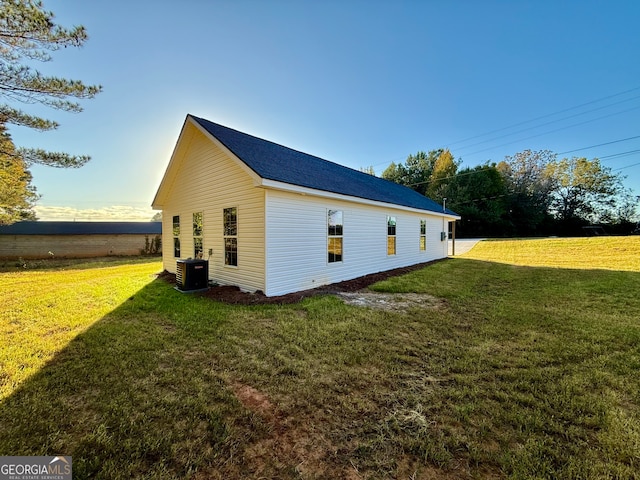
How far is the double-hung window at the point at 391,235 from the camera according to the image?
11039 mm

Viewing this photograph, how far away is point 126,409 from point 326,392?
1878 mm

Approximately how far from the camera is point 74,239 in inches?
853

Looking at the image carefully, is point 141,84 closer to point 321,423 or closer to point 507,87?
point 321,423

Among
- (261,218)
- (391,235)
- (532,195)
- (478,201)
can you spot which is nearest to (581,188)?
(532,195)

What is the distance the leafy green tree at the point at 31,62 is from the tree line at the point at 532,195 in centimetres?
3552

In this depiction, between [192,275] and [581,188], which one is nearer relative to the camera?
[192,275]

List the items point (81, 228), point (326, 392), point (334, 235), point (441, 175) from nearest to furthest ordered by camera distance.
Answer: point (326, 392), point (334, 235), point (81, 228), point (441, 175)

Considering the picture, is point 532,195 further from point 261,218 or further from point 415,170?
point 261,218

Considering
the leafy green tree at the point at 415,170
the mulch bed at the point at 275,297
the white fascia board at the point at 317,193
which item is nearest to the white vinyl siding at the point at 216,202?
the mulch bed at the point at 275,297

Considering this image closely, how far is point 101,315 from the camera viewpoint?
17.0 ft

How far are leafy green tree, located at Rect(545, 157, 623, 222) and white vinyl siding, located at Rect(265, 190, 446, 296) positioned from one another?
39855mm

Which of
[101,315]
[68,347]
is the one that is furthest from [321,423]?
[101,315]

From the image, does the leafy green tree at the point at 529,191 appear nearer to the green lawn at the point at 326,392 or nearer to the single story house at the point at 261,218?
the single story house at the point at 261,218

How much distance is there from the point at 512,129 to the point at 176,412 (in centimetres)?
3187
